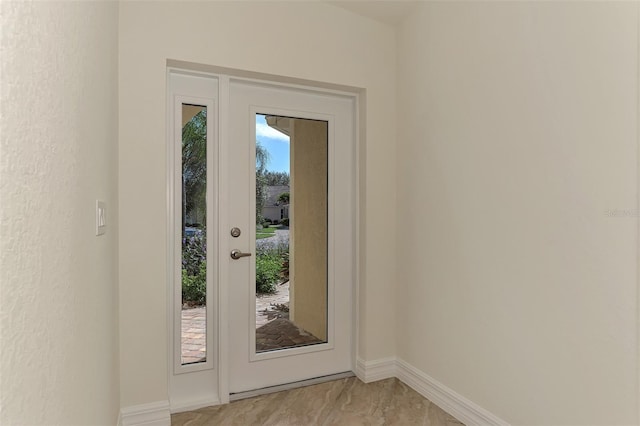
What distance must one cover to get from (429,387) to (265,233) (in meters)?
1.38

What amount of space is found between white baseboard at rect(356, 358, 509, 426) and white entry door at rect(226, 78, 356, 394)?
0.21 metres

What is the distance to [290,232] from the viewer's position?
2705mm

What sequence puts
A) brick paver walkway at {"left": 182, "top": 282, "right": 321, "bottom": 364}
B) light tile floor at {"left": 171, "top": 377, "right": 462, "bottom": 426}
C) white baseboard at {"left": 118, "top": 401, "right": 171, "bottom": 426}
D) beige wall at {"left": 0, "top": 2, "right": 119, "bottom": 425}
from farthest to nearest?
1. brick paver walkway at {"left": 182, "top": 282, "right": 321, "bottom": 364}
2. light tile floor at {"left": 171, "top": 377, "right": 462, "bottom": 426}
3. white baseboard at {"left": 118, "top": 401, "right": 171, "bottom": 426}
4. beige wall at {"left": 0, "top": 2, "right": 119, "bottom": 425}

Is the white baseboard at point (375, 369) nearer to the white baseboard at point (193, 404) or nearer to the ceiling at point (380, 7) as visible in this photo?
the white baseboard at point (193, 404)

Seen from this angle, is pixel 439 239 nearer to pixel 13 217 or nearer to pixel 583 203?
pixel 583 203

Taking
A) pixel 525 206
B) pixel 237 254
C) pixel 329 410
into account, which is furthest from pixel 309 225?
pixel 525 206

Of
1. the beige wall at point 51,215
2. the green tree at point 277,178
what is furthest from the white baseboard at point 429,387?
the beige wall at point 51,215

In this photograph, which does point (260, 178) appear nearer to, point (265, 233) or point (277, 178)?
point (277, 178)

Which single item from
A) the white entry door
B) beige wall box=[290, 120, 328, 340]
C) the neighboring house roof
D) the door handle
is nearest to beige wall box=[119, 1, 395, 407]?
the white entry door

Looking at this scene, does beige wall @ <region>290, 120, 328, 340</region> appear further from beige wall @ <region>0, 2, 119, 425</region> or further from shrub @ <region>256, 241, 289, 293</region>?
beige wall @ <region>0, 2, 119, 425</region>

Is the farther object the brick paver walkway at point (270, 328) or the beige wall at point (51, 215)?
the brick paver walkway at point (270, 328)

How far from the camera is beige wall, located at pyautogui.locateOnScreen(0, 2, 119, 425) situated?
0.58 meters

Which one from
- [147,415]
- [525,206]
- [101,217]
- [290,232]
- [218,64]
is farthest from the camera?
[290,232]

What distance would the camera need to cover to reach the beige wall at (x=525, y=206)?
1527 millimetres
